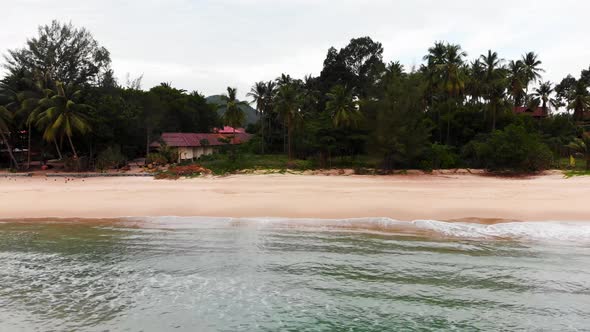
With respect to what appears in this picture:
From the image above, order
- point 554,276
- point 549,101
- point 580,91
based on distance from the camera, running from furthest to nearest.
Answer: point 549,101
point 580,91
point 554,276

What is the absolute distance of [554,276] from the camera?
30.9 ft

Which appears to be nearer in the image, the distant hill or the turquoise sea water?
the turquoise sea water

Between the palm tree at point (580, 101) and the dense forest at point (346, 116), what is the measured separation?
0.13 m

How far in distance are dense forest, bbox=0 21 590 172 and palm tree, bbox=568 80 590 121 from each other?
130mm

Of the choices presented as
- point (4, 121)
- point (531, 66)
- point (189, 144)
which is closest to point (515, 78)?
point (531, 66)

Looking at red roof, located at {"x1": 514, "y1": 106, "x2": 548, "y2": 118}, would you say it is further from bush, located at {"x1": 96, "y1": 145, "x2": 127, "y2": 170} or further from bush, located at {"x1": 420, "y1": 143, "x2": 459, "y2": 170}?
bush, located at {"x1": 96, "y1": 145, "x2": 127, "y2": 170}

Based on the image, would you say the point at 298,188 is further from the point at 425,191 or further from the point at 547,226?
the point at 547,226

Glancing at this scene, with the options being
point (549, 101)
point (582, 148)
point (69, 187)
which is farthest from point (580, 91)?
point (69, 187)

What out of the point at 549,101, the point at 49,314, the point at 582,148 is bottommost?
the point at 49,314

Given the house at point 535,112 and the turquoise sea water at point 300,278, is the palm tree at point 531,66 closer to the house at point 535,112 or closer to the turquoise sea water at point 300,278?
the house at point 535,112

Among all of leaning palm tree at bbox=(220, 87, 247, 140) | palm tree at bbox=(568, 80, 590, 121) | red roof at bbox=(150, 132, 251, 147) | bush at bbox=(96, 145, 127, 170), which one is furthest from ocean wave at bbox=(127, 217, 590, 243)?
palm tree at bbox=(568, 80, 590, 121)

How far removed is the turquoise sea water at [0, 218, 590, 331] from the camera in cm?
761

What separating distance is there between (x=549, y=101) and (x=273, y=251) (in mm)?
55348

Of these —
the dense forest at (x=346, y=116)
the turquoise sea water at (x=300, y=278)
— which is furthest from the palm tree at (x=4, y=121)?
the turquoise sea water at (x=300, y=278)
